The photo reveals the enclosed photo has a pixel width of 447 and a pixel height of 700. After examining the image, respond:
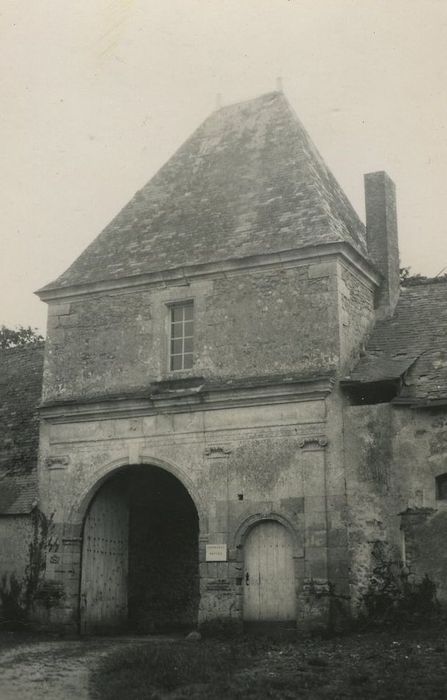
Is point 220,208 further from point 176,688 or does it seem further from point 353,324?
point 176,688

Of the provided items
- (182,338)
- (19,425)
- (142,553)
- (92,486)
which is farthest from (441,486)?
(19,425)

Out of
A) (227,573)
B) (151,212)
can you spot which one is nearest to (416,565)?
(227,573)

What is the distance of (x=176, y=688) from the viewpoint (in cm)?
1077

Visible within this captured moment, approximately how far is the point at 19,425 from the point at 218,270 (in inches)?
268

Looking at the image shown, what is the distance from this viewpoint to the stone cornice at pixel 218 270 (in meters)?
16.6

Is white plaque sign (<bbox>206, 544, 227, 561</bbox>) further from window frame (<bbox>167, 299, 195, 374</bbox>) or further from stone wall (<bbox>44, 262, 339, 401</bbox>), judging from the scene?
window frame (<bbox>167, 299, 195, 374</bbox>)

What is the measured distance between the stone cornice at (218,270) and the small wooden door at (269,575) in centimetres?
502

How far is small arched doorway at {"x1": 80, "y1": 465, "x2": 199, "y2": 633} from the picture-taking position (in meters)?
18.1

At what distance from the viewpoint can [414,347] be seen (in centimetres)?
1697

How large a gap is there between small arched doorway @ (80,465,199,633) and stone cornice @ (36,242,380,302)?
3.89 meters

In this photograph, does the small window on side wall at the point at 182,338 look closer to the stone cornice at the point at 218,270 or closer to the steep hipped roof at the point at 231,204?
the stone cornice at the point at 218,270

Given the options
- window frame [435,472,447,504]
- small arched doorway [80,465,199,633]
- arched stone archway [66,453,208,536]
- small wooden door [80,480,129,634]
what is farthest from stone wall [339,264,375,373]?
small wooden door [80,480,129,634]

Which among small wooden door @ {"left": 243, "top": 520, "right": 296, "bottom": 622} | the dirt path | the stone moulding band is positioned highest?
the stone moulding band

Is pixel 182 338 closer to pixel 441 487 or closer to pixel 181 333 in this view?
pixel 181 333
